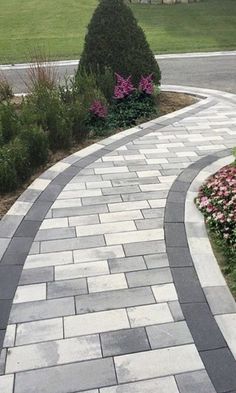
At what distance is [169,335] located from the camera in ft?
12.7

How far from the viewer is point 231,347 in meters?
3.70

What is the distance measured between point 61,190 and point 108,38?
499 centimetres

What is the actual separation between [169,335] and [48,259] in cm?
174

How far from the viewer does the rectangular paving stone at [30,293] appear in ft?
14.3

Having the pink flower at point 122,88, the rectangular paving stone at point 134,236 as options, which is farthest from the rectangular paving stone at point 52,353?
the pink flower at point 122,88

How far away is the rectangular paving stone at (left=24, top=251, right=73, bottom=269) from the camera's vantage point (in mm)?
4895

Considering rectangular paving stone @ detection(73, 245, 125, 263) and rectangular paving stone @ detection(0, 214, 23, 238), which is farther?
rectangular paving stone @ detection(0, 214, 23, 238)

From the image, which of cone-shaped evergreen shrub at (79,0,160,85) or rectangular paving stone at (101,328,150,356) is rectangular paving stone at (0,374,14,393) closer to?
rectangular paving stone at (101,328,150,356)

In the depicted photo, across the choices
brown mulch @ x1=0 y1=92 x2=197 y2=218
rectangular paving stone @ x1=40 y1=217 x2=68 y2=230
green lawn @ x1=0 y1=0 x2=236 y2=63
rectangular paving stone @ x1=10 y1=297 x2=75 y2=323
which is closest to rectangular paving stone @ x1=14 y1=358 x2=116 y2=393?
rectangular paving stone @ x1=10 y1=297 x2=75 y2=323

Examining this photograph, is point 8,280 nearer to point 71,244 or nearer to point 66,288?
point 66,288

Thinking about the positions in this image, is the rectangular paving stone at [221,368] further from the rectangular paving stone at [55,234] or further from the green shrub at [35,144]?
the green shrub at [35,144]

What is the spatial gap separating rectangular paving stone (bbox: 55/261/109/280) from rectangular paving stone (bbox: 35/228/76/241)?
65 centimetres

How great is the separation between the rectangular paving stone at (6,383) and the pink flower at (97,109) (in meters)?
6.38

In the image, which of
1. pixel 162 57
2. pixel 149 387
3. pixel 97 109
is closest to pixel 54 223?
pixel 149 387
